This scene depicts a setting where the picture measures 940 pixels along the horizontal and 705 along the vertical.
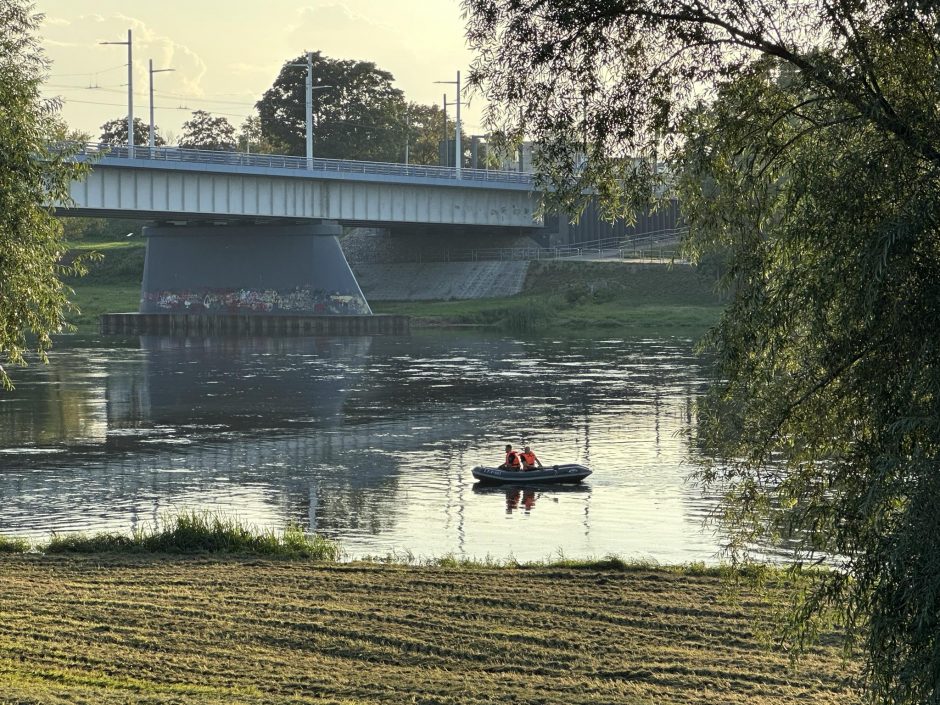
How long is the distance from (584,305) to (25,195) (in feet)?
243

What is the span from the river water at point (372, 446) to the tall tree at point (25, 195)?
7289 mm

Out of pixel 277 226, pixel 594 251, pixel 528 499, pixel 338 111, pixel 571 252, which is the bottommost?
pixel 528 499

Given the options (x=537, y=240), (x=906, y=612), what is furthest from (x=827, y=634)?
(x=537, y=240)

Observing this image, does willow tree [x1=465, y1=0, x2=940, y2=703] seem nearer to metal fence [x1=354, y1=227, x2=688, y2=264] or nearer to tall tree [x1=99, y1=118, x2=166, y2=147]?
metal fence [x1=354, y1=227, x2=688, y2=264]

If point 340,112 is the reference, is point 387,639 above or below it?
below

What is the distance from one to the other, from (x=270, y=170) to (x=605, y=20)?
69028 mm

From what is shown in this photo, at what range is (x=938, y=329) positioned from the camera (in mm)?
11273

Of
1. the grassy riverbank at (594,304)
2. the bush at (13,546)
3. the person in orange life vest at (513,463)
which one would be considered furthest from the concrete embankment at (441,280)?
the bush at (13,546)

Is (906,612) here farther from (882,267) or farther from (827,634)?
(827,634)

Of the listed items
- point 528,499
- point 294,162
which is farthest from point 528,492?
point 294,162

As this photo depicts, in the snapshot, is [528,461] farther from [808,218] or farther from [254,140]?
[254,140]

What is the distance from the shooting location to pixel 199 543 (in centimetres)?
2203

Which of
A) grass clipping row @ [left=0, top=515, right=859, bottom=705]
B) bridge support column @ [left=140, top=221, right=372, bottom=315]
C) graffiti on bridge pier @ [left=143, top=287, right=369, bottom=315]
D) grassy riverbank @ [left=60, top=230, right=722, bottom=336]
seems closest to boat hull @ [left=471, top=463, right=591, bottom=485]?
grass clipping row @ [left=0, top=515, right=859, bottom=705]

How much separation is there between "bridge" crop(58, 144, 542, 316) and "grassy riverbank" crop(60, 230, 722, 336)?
6367 mm
